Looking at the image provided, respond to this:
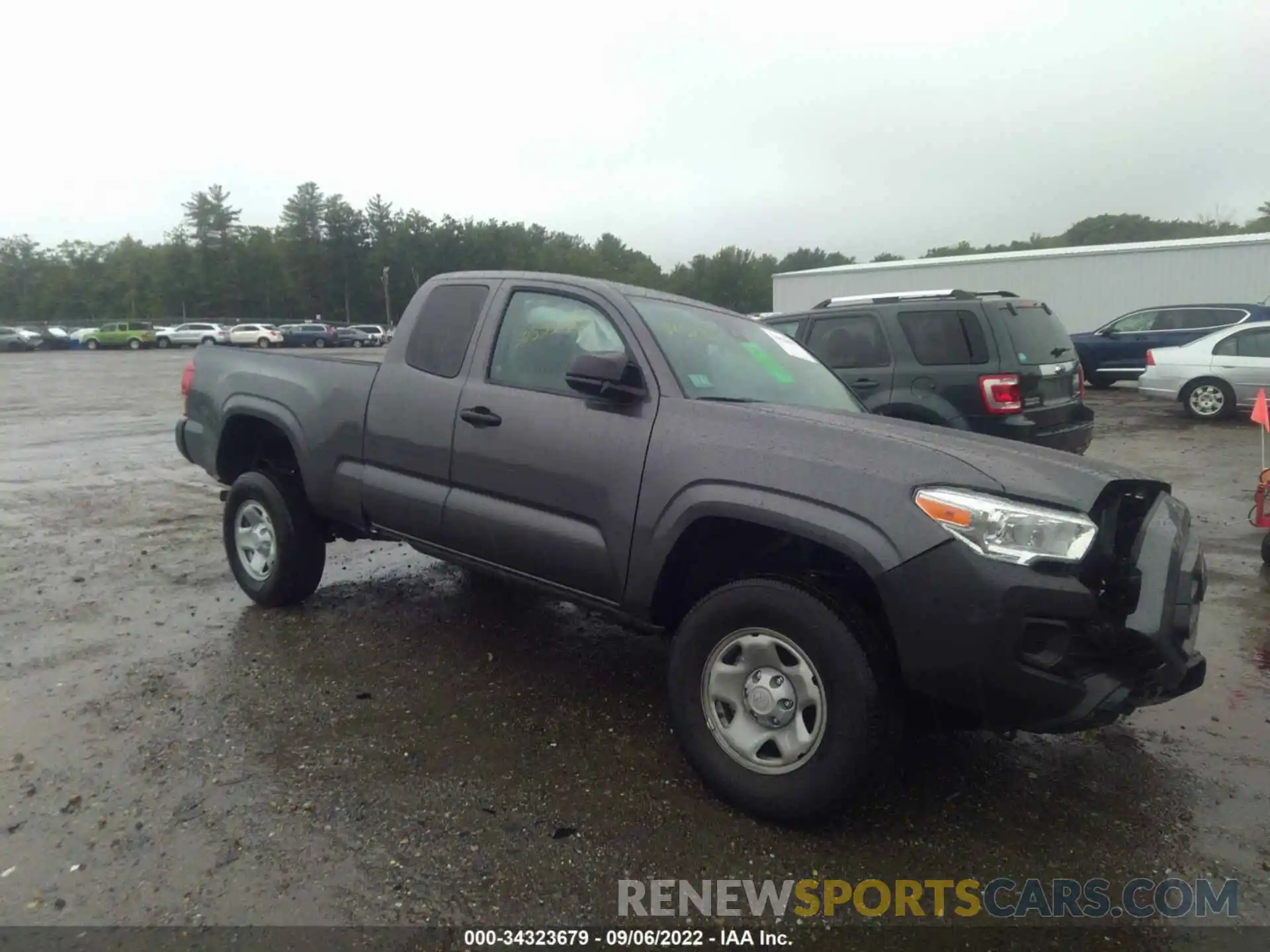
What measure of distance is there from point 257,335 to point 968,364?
54569 mm

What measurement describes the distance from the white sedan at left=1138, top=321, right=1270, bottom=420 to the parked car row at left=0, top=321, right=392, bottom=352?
1807 inches

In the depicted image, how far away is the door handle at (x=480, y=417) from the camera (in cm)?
381

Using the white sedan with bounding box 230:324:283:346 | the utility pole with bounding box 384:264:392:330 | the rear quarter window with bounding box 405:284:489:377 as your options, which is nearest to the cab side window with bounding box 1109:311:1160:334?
the rear quarter window with bounding box 405:284:489:377

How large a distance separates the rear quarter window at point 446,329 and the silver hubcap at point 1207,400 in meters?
12.8

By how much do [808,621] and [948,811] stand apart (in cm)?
94

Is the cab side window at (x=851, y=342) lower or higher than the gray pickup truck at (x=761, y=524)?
higher

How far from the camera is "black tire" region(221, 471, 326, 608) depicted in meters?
4.82

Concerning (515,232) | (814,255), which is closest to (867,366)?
(814,255)

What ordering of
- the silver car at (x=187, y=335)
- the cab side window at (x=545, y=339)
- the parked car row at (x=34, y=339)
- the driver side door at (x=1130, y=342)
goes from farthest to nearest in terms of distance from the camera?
the silver car at (x=187, y=335)
the parked car row at (x=34, y=339)
the driver side door at (x=1130, y=342)
the cab side window at (x=545, y=339)

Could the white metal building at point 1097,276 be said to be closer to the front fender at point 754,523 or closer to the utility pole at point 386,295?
the front fender at point 754,523

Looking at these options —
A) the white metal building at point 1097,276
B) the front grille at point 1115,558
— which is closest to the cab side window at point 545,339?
the front grille at point 1115,558

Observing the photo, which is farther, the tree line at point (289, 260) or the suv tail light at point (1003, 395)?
the tree line at point (289, 260)

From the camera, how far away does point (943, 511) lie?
2.63 meters

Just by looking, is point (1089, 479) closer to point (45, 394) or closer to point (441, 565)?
point (441, 565)
